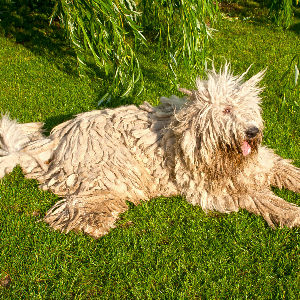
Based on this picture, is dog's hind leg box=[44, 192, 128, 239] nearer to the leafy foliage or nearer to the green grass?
the green grass

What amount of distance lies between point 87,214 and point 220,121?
1387 mm

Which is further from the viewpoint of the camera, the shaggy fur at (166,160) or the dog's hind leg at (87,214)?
the dog's hind leg at (87,214)

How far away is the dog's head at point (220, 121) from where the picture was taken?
2.57 m

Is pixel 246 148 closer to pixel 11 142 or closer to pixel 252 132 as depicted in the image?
pixel 252 132

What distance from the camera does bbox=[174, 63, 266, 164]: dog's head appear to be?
2566mm

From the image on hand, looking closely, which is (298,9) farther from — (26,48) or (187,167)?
(187,167)

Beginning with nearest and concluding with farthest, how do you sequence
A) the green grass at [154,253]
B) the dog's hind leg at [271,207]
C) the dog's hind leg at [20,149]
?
the green grass at [154,253], the dog's hind leg at [271,207], the dog's hind leg at [20,149]

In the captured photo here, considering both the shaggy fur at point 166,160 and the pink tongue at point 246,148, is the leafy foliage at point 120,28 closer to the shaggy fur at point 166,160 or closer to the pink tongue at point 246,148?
the shaggy fur at point 166,160

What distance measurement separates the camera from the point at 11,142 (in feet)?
11.3

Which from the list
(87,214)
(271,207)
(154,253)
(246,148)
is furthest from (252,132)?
(87,214)

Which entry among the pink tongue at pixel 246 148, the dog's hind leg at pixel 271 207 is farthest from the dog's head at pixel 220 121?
the dog's hind leg at pixel 271 207

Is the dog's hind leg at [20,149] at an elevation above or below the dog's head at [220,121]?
below

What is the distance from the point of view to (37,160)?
3.31 meters

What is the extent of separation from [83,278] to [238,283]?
3.83 feet
